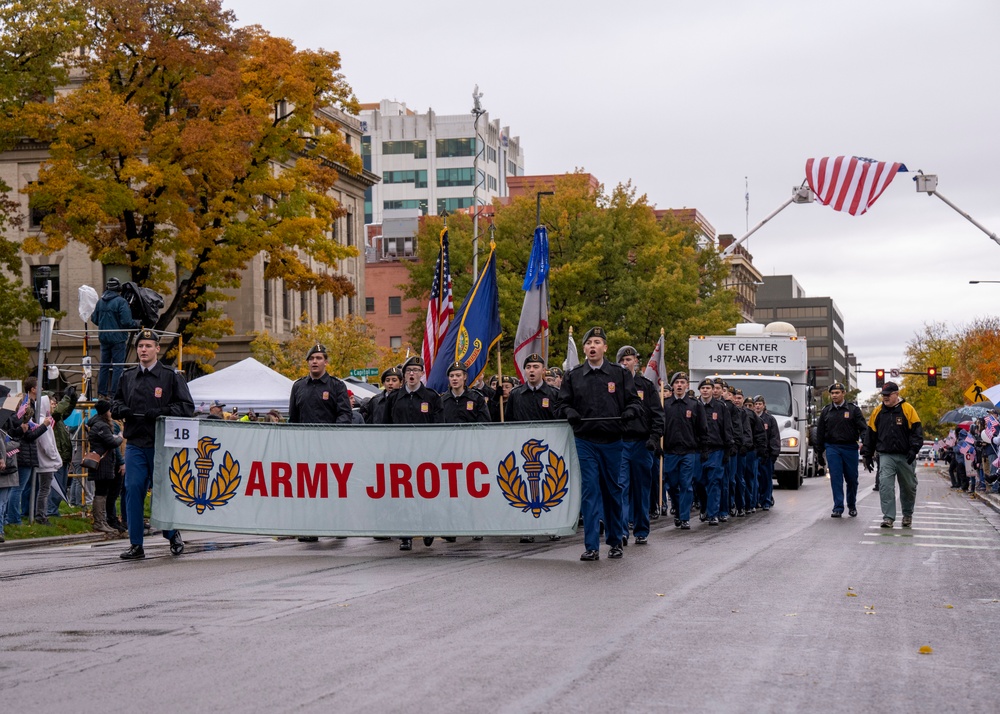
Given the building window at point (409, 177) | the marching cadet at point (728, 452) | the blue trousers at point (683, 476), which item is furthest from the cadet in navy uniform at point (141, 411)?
the building window at point (409, 177)

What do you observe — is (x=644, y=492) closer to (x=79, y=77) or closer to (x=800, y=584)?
(x=800, y=584)

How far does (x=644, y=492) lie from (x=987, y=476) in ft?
70.9

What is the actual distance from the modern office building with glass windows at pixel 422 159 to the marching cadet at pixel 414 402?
11616 cm

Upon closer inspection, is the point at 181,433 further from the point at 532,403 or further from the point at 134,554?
the point at 532,403

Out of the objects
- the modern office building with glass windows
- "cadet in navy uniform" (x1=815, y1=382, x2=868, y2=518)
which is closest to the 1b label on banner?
"cadet in navy uniform" (x1=815, y1=382, x2=868, y2=518)

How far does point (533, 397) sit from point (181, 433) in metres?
4.17

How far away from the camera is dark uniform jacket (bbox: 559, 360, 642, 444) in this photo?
44.7ft

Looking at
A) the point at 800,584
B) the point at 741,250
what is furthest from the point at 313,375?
the point at 741,250

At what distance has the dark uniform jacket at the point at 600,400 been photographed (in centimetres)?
1362

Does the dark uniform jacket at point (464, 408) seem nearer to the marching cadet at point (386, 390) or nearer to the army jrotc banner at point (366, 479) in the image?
the marching cadet at point (386, 390)

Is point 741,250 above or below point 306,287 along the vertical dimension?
above

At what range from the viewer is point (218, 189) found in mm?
37438

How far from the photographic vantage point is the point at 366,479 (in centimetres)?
1434

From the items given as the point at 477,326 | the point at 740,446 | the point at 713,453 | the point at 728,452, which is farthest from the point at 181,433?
the point at 740,446
